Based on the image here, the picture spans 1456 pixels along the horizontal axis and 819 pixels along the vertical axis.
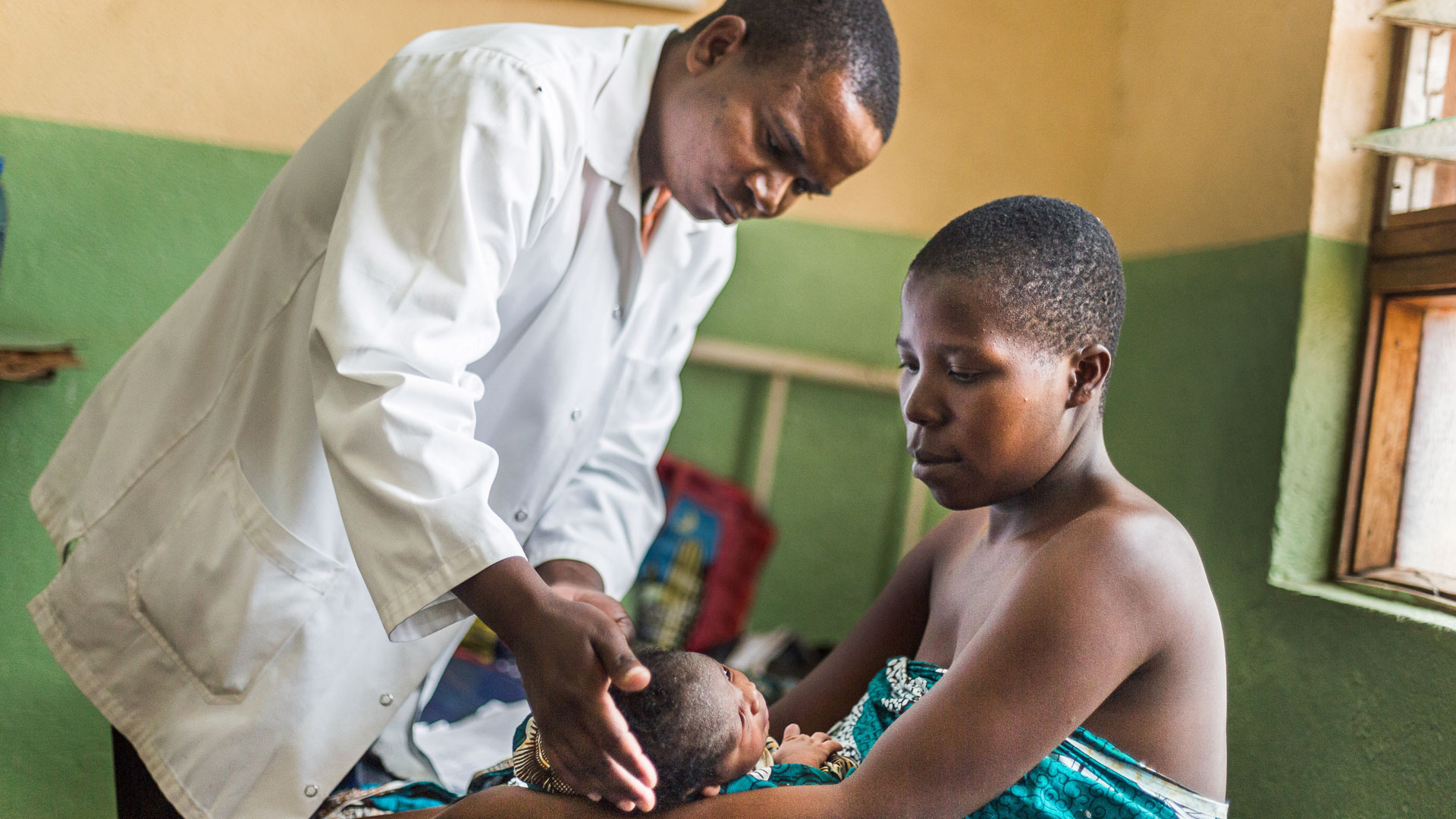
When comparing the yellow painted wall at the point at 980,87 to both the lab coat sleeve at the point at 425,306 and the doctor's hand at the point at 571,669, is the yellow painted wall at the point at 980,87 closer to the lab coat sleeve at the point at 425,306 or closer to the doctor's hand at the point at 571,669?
the lab coat sleeve at the point at 425,306

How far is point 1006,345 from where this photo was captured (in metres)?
1.14

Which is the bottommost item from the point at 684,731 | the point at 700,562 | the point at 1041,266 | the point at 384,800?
the point at 700,562

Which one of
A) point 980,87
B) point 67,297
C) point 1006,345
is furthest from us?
point 980,87

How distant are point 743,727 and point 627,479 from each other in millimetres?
686

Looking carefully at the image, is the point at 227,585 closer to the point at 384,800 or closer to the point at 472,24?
the point at 384,800

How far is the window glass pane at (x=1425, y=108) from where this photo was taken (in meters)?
1.75

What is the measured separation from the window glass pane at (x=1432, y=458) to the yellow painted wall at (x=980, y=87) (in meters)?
0.24

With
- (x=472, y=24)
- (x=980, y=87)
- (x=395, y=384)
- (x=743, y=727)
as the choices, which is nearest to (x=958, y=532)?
(x=743, y=727)

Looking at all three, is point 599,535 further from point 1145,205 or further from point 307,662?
point 1145,205

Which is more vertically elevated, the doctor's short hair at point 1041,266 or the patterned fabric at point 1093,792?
the doctor's short hair at point 1041,266

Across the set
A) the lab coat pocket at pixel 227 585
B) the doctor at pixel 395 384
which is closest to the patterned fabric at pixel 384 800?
the doctor at pixel 395 384

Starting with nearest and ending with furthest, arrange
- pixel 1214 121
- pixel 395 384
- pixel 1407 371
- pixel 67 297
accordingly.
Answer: pixel 395 384
pixel 1407 371
pixel 1214 121
pixel 67 297

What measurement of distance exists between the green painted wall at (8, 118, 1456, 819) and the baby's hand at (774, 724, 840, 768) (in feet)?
2.74

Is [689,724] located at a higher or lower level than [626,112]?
lower
